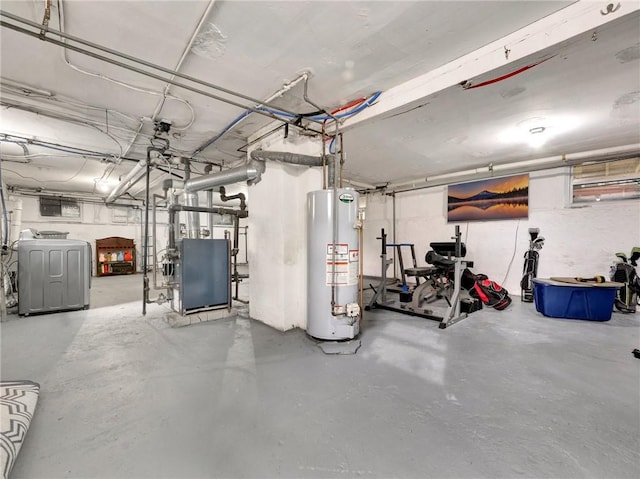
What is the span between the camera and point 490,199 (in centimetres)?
524

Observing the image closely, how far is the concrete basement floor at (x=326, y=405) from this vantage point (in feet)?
4.00

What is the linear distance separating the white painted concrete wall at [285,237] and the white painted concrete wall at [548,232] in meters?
4.03

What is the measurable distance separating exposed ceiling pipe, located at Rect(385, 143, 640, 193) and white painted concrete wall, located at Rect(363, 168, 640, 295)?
0.82 ft

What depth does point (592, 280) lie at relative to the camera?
144 inches

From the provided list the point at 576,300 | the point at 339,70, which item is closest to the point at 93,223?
the point at 339,70

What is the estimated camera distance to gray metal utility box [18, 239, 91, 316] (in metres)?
3.51

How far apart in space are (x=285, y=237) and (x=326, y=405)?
1789mm

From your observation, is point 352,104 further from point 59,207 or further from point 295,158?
point 59,207

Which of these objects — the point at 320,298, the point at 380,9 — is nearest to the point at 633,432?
the point at 320,298

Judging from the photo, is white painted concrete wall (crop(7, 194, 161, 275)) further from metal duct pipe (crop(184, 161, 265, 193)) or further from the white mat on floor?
the white mat on floor

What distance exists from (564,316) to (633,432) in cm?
270

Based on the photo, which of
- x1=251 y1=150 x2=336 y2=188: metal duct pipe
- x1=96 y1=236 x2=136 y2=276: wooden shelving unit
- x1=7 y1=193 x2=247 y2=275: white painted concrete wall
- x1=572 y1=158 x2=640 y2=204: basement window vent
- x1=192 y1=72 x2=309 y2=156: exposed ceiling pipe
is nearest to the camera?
x1=192 y1=72 x2=309 y2=156: exposed ceiling pipe

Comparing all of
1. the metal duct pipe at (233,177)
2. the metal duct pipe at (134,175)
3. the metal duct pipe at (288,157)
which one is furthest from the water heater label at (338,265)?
the metal duct pipe at (134,175)

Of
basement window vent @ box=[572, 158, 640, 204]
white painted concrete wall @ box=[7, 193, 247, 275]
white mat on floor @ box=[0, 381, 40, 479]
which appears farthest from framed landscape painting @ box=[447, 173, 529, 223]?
white mat on floor @ box=[0, 381, 40, 479]
